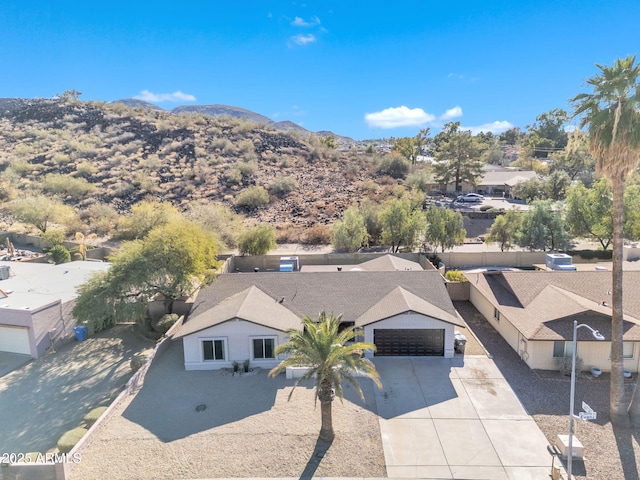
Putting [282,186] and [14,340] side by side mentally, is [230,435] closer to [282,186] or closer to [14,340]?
[14,340]

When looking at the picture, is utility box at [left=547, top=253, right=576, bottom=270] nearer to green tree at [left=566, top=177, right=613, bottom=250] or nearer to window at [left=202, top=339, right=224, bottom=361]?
green tree at [left=566, top=177, right=613, bottom=250]

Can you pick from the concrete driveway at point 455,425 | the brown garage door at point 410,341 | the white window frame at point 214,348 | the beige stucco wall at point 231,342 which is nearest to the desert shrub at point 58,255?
the beige stucco wall at point 231,342

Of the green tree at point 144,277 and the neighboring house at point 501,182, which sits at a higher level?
the neighboring house at point 501,182

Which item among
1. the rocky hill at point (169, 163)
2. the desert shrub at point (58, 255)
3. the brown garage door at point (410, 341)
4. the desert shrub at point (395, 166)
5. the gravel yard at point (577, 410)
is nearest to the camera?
the gravel yard at point (577, 410)

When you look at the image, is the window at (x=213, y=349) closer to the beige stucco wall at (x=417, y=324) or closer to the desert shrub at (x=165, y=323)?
the desert shrub at (x=165, y=323)

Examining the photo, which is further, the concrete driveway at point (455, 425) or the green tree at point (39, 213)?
the green tree at point (39, 213)

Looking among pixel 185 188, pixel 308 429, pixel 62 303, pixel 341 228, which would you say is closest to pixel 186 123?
pixel 185 188

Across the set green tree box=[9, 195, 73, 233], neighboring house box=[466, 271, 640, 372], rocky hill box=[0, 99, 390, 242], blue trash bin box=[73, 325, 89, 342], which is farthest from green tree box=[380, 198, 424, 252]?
green tree box=[9, 195, 73, 233]

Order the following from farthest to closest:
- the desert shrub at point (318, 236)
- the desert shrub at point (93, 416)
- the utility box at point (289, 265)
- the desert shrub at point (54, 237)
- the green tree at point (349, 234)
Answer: the desert shrub at point (318, 236)
the desert shrub at point (54, 237)
the green tree at point (349, 234)
the utility box at point (289, 265)
the desert shrub at point (93, 416)
